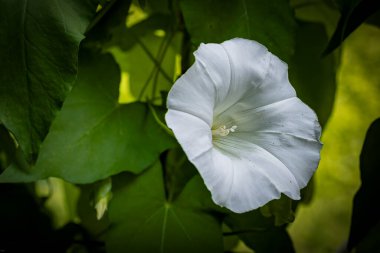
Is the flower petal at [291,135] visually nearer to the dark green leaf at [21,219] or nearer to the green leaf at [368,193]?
the green leaf at [368,193]

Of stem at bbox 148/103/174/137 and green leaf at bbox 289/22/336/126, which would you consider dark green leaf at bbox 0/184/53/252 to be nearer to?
stem at bbox 148/103/174/137

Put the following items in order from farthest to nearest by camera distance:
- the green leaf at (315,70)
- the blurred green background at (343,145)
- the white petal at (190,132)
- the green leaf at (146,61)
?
1. the blurred green background at (343,145)
2. the green leaf at (146,61)
3. the green leaf at (315,70)
4. the white petal at (190,132)

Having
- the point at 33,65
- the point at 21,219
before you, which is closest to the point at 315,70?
the point at 33,65

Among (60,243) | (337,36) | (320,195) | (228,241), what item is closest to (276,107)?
(337,36)

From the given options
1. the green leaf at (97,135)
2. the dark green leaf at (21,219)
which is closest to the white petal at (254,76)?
the green leaf at (97,135)

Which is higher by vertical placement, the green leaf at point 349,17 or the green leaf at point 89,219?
the green leaf at point 349,17

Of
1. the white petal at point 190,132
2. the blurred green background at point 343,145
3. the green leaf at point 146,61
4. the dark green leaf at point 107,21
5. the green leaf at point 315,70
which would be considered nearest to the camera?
the white petal at point 190,132
